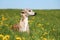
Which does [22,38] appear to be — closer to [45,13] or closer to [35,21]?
[35,21]

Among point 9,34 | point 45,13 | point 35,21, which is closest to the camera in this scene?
point 9,34

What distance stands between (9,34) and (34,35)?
18.3 inches

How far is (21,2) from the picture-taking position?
3521 millimetres

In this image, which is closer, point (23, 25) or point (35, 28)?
point (23, 25)

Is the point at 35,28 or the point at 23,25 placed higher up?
the point at 23,25

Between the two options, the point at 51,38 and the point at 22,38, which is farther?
the point at 51,38

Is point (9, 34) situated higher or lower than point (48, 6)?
lower

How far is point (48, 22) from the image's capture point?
367 cm

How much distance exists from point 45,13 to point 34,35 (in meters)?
1.57

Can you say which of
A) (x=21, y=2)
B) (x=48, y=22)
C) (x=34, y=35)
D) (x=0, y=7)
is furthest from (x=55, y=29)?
(x=0, y=7)

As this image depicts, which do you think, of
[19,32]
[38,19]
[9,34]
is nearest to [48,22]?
[38,19]

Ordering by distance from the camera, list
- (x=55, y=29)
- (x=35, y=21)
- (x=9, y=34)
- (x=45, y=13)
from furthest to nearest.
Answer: (x=45, y=13) → (x=35, y=21) → (x=55, y=29) → (x=9, y=34)

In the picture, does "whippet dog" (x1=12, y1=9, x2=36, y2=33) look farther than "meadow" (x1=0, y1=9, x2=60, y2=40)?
Yes

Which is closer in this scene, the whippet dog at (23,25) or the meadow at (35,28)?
the meadow at (35,28)
